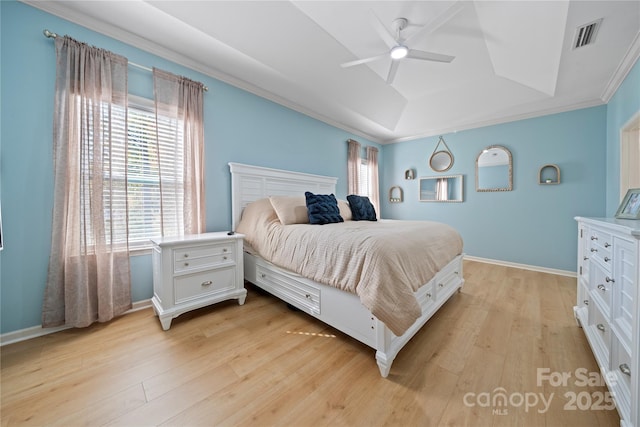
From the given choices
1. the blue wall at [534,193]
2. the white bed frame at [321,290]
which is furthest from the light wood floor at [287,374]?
the blue wall at [534,193]

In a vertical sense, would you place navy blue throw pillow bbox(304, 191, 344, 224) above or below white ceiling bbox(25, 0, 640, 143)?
below

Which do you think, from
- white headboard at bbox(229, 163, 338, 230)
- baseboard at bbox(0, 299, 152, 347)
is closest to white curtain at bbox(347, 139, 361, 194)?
white headboard at bbox(229, 163, 338, 230)

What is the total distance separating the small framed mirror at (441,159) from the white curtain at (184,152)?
4134mm

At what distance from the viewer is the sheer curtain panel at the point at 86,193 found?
174 centimetres

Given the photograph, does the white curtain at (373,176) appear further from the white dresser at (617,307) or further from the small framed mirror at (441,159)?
the white dresser at (617,307)

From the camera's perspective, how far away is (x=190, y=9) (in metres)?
1.84

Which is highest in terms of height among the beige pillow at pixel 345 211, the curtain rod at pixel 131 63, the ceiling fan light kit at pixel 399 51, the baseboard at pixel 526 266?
the ceiling fan light kit at pixel 399 51

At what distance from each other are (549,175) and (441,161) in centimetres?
156

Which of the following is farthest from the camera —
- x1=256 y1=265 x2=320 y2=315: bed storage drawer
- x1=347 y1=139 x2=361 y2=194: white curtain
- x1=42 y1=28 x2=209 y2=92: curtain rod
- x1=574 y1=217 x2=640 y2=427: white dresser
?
x1=347 y1=139 x2=361 y2=194: white curtain

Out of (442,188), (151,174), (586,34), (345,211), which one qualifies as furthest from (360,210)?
(586,34)

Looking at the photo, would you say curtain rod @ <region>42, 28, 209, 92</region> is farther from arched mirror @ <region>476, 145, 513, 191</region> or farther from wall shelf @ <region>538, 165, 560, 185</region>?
wall shelf @ <region>538, 165, 560, 185</region>

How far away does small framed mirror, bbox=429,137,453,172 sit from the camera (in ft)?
14.1

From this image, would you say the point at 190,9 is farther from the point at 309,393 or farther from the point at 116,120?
the point at 309,393

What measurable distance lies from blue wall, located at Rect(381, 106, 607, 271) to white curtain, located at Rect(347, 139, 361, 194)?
1.54 m
